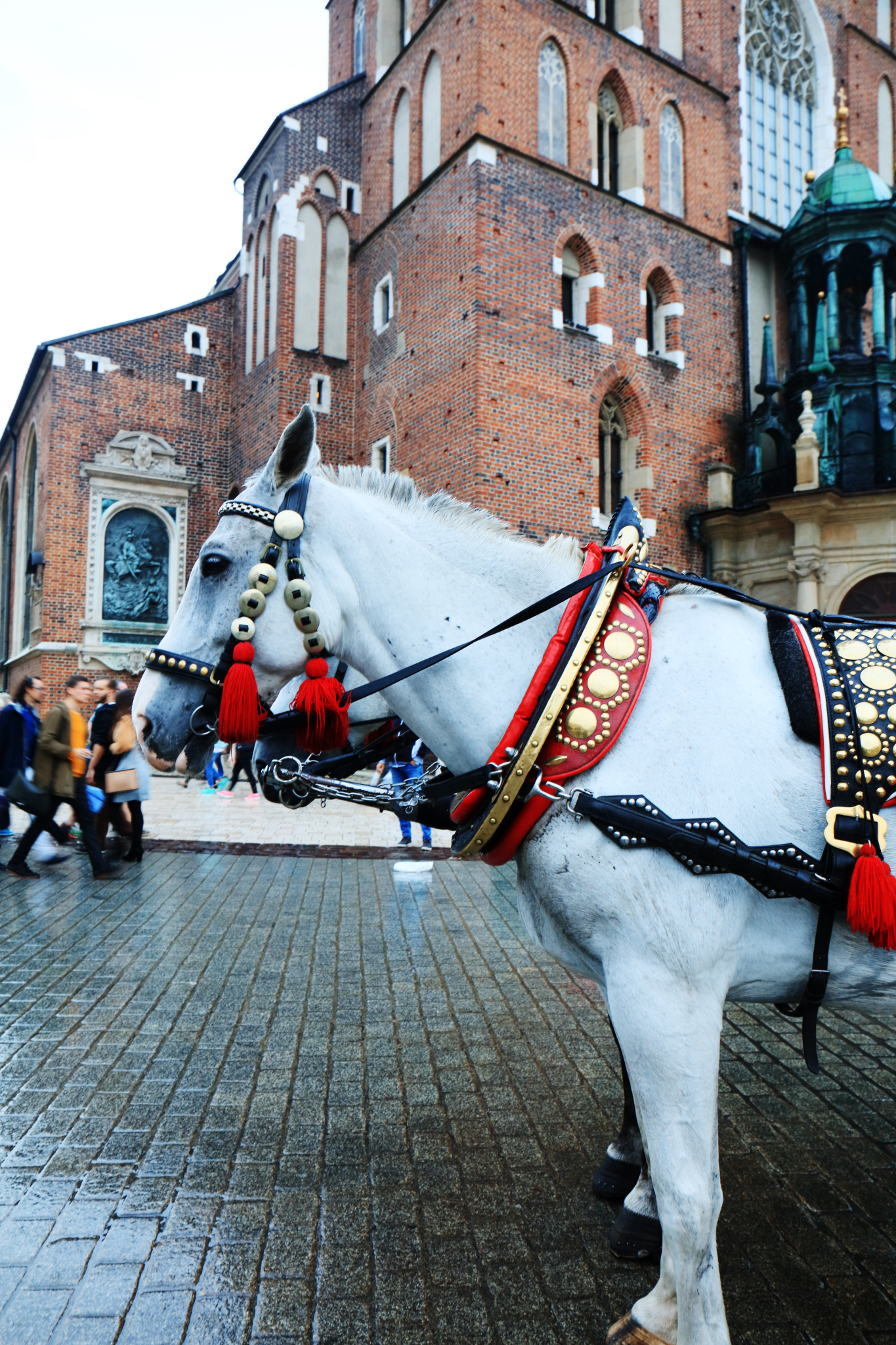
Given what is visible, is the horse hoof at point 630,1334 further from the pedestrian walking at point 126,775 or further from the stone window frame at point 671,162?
the stone window frame at point 671,162

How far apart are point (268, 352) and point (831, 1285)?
20.1 metres

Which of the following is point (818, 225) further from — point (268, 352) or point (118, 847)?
point (118, 847)

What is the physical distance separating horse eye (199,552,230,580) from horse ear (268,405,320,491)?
0.24 m

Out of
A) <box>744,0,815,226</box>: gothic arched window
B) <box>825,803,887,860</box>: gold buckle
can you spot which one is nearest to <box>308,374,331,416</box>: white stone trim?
<box>744,0,815,226</box>: gothic arched window

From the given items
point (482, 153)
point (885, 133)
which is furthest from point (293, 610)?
point (885, 133)

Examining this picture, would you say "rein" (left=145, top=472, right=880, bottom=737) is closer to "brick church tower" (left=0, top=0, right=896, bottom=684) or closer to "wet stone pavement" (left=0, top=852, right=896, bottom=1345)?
"wet stone pavement" (left=0, top=852, right=896, bottom=1345)

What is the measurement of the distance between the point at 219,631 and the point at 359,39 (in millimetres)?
24519

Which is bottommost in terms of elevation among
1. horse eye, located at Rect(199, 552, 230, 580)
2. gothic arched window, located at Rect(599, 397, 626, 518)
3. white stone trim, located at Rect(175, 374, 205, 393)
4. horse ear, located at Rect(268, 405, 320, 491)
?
horse eye, located at Rect(199, 552, 230, 580)

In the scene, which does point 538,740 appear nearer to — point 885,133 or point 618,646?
point 618,646

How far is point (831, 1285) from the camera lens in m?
2.38

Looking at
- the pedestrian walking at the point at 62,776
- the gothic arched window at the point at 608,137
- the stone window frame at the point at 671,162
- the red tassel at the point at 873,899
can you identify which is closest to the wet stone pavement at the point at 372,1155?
the red tassel at the point at 873,899

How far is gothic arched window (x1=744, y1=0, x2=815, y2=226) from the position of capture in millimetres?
19844

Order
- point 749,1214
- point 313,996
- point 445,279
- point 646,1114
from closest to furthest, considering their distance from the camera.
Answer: point 646,1114, point 749,1214, point 313,996, point 445,279

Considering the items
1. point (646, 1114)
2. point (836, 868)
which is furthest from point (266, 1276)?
point (836, 868)
